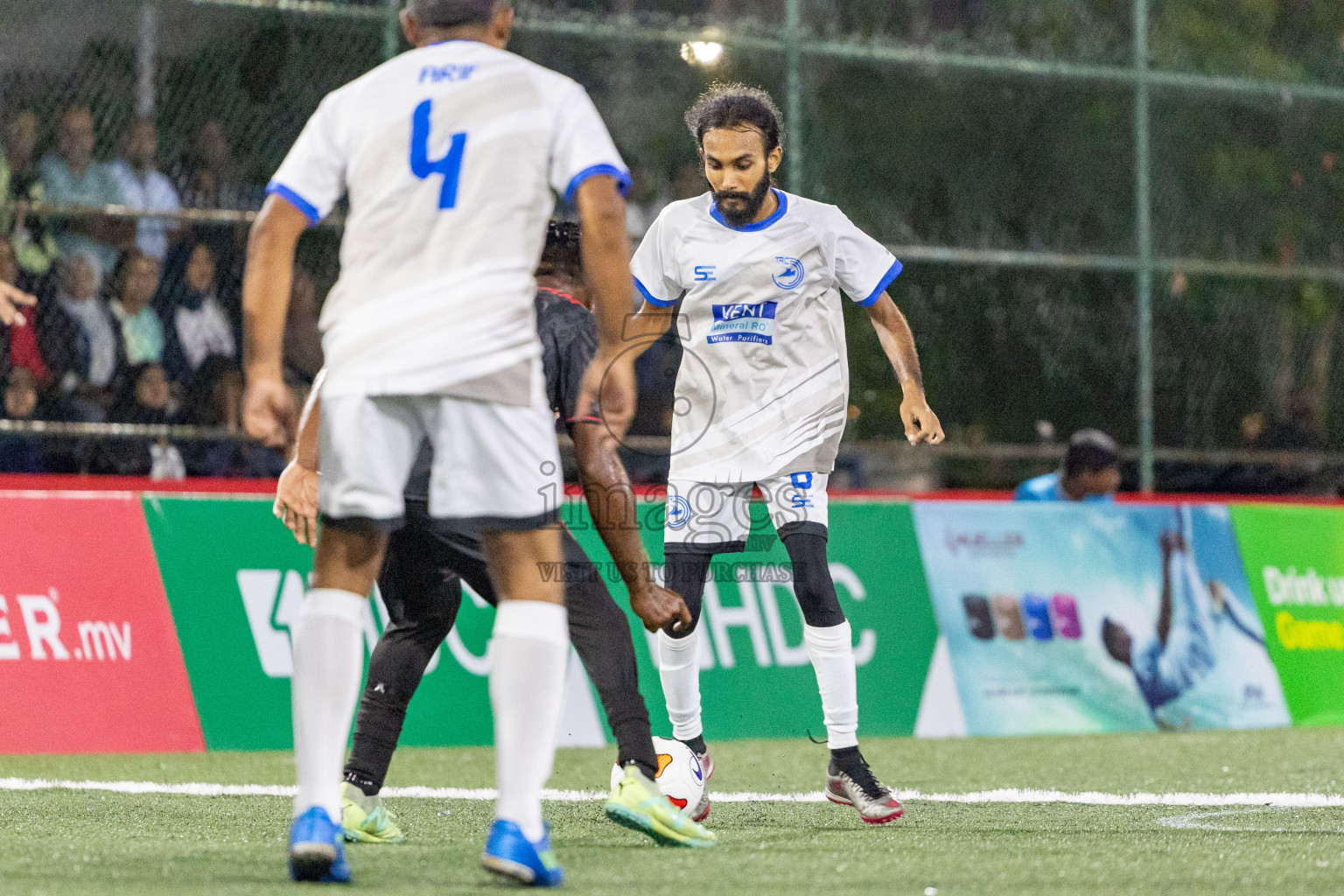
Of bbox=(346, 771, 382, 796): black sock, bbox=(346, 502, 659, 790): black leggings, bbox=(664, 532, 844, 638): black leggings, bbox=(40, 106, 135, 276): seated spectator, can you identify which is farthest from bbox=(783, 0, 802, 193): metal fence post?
bbox=(346, 771, 382, 796): black sock

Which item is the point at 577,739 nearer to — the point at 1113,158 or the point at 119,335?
the point at 119,335

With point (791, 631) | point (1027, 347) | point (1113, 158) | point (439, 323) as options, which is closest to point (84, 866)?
point (439, 323)

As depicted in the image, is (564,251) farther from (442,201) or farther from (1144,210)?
(1144,210)

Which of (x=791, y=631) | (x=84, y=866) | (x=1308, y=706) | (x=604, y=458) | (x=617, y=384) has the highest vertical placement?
(x=617, y=384)

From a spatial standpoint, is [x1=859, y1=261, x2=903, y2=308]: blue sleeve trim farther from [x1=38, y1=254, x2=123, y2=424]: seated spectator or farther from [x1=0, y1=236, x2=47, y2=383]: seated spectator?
[x1=0, y1=236, x2=47, y2=383]: seated spectator

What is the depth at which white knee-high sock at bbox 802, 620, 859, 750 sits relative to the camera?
5859 millimetres

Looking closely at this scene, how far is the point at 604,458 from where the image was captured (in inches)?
194

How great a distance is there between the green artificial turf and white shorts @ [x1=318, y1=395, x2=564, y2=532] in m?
0.80

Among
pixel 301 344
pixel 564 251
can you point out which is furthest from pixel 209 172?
pixel 564 251

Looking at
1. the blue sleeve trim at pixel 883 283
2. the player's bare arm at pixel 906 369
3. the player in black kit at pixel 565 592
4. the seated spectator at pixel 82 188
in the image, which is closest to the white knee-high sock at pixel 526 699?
the player in black kit at pixel 565 592

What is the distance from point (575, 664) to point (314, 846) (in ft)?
16.6

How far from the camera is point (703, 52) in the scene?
38.9 feet

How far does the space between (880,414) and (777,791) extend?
5427 millimetres

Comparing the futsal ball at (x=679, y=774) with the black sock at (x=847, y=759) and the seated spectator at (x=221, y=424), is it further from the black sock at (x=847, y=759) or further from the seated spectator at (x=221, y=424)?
the seated spectator at (x=221, y=424)
